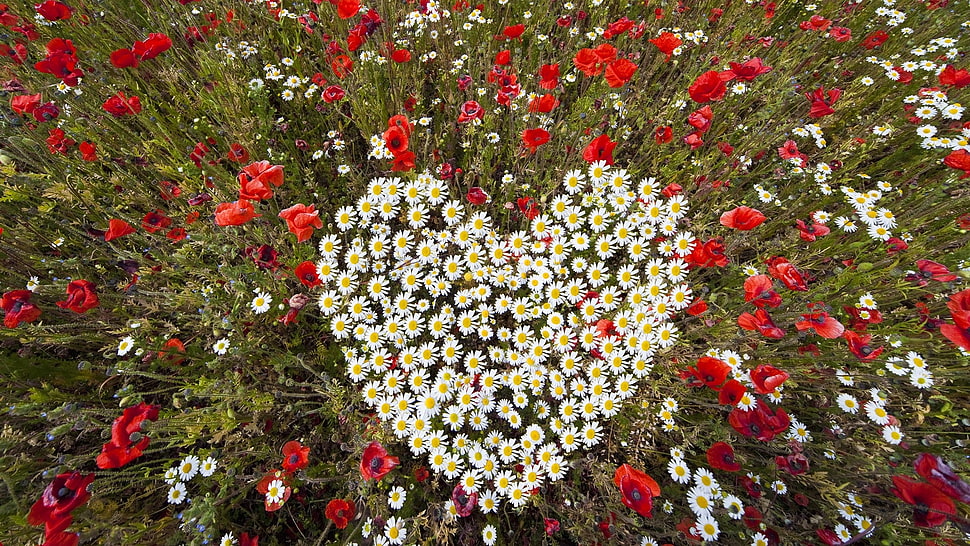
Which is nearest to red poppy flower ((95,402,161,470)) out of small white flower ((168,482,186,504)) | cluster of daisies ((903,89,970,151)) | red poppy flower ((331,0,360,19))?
small white flower ((168,482,186,504))

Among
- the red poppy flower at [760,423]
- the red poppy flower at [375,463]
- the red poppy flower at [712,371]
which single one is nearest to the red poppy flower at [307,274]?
the red poppy flower at [375,463]

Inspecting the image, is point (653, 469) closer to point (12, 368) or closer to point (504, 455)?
point (504, 455)

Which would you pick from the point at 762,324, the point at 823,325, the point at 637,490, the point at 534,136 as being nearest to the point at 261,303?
the point at 534,136

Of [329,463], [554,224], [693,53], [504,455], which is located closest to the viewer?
[504,455]

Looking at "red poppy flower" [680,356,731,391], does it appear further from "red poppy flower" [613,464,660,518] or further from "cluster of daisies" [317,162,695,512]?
"red poppy flower" [613,464,660,518]

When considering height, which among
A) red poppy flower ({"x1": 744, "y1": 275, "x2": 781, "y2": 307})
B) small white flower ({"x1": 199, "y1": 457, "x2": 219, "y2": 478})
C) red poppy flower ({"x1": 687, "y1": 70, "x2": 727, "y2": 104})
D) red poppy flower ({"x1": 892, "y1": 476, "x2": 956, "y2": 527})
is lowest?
red poppy flower ({"x1": 892, "y1": 476, "x2": 956, "y2": 527})

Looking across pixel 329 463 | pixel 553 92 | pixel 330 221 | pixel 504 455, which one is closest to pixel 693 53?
pixel 553 92
